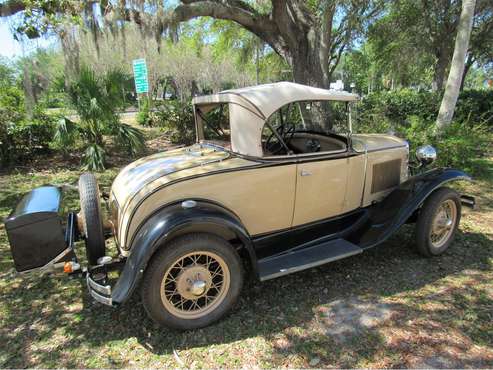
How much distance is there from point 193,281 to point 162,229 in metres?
0.52

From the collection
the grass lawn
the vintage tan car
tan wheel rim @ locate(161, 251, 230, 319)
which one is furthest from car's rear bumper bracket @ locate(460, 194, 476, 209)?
tan wheel rim @ locate(161, 251, 230, 319)

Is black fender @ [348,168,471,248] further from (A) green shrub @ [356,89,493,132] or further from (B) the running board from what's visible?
(A) green shrub @ [356,89,493,132]

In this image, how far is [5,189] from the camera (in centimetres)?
633

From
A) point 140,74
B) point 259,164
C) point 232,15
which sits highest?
point 232,15

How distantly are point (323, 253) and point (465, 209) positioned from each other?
10.7 feet

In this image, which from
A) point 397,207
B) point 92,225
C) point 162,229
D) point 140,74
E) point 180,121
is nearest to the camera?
point 162,229

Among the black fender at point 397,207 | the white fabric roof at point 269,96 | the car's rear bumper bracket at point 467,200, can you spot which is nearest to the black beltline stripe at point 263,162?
the white fabric roof at point 269,96

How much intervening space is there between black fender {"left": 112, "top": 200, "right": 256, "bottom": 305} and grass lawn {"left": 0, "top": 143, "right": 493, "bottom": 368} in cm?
55

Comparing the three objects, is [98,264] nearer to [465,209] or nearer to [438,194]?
[438,194]

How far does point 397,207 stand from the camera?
350cm

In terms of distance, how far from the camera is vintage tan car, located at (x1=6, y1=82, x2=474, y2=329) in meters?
2.47

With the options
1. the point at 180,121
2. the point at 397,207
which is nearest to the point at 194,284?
the point at 397,207

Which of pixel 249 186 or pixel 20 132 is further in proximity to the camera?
pixel 20 132

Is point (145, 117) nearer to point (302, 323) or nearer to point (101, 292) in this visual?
point (101, 292)
